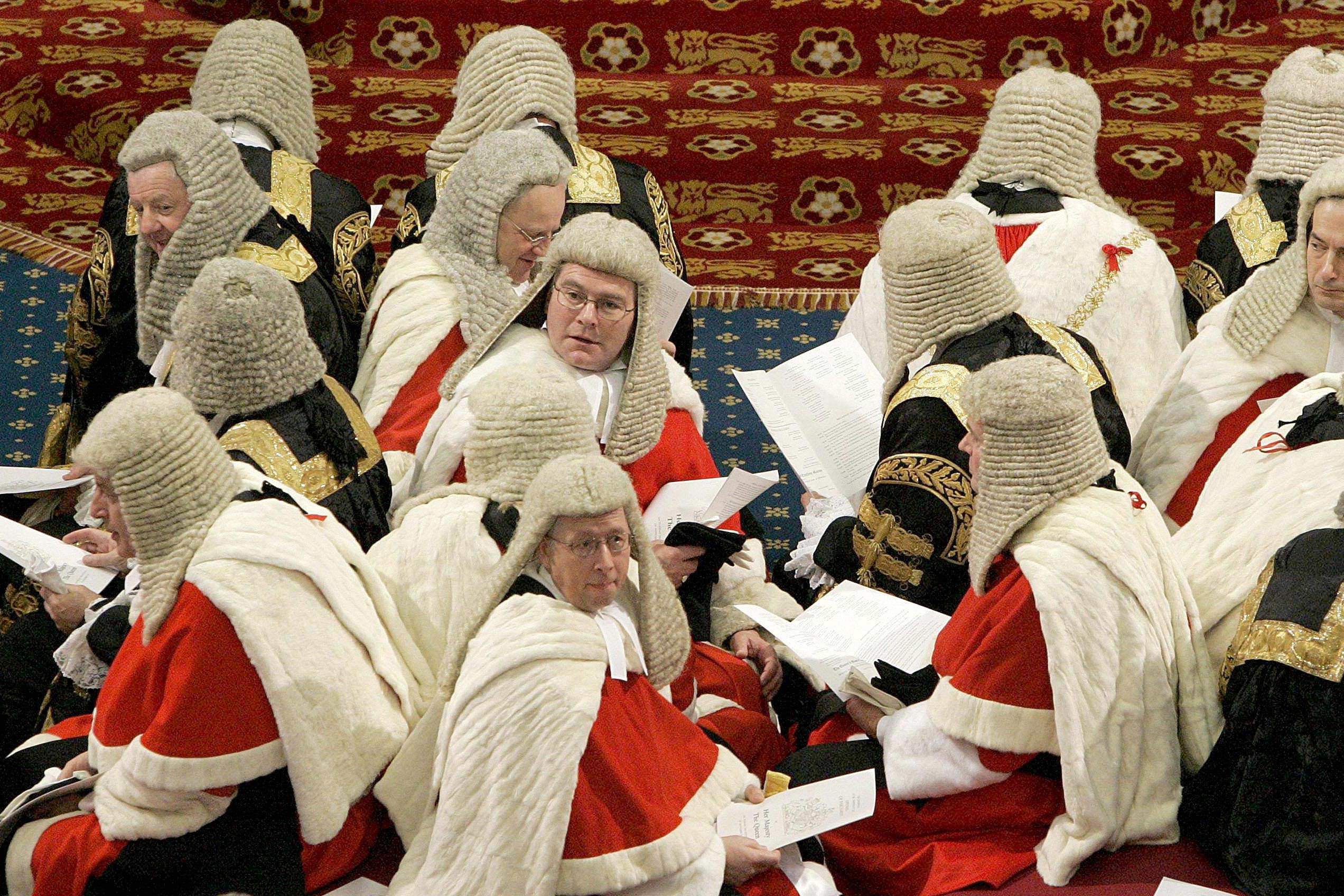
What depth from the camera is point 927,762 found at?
11.6 feet

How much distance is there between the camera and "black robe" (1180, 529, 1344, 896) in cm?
320

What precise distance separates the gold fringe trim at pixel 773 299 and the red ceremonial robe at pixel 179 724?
3.54m

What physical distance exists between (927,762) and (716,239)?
3.67 metres

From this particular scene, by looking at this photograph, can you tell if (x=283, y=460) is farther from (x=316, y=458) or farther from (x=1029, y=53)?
(x=1029, y=53)

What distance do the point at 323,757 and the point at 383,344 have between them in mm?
1784

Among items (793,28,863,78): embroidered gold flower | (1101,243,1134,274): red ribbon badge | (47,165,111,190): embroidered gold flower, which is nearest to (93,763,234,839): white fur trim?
(1101,243,1134,274): red ribbon badge

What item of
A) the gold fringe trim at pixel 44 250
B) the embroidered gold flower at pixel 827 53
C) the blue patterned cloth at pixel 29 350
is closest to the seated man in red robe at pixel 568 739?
the blue patterned cloth at pixel 29 350

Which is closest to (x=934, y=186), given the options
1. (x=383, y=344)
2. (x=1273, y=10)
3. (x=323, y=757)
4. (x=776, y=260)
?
(x=776, y=260)

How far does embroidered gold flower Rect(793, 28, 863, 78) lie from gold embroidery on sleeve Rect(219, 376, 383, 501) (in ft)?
13.5

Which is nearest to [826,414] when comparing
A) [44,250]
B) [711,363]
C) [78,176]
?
[711,363]

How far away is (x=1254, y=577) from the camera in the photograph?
11.8 feet

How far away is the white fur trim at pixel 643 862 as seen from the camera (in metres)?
3.15

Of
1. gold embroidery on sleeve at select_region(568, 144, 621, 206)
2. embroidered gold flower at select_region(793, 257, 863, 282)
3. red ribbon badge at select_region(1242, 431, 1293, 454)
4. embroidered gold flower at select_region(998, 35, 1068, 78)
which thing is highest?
gold embroidery on sleeve at select_region(568, 144, 621, 206)

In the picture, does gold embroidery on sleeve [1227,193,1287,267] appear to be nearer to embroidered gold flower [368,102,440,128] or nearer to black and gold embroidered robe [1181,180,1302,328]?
black and gold embroidered robe [1181,180,1302,328]
